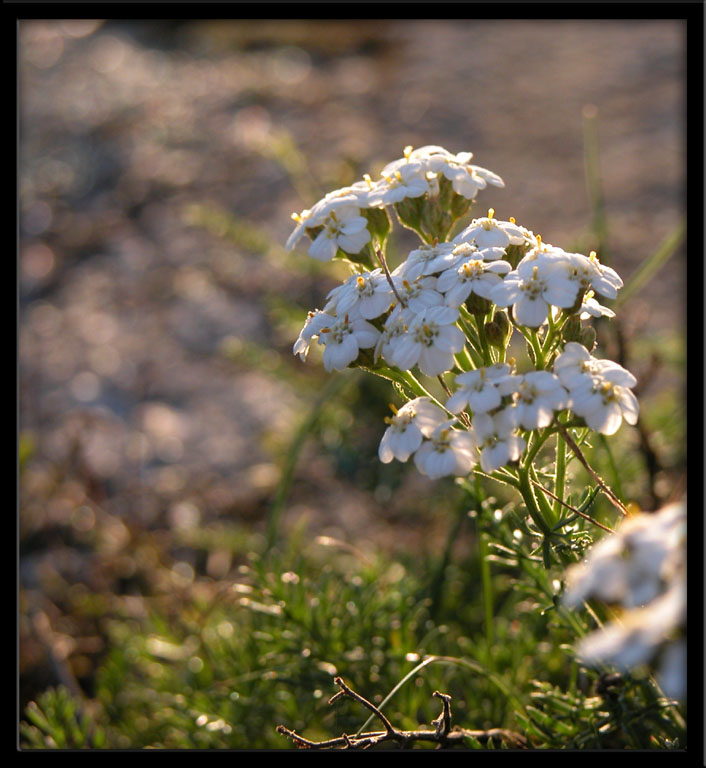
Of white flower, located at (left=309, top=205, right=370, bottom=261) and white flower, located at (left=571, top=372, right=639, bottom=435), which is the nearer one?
white flower, located at (left=571, top=372, right=639, bottom=435)

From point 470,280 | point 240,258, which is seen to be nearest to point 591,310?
point 470,280

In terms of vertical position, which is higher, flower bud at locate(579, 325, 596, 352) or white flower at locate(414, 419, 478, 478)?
flower bud at locate(579, 325, 596, 352)

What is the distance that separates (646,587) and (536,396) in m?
0.28

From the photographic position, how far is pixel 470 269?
93 centimetres

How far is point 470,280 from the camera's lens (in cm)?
93

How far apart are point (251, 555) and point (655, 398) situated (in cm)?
145

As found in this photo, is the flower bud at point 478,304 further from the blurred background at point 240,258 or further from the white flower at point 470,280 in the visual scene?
the blurred background at point 240,258

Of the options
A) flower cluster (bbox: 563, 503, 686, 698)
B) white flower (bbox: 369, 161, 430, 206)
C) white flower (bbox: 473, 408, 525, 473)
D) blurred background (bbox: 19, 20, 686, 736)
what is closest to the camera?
flower cluster (bbox: 563, 503, 686, 698)

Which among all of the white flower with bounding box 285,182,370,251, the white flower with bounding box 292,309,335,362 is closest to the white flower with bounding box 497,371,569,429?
the white flower with bounding box 292,309,335,362

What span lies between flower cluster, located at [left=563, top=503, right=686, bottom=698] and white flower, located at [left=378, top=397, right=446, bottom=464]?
256 millimetres

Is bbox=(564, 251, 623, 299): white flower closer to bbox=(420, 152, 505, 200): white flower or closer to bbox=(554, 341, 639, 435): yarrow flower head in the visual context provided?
bbox=(554, 341, 639, 435): yarrow flower head

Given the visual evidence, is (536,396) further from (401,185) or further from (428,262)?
(401,185)

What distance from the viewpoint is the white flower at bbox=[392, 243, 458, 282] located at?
97 centimetres
